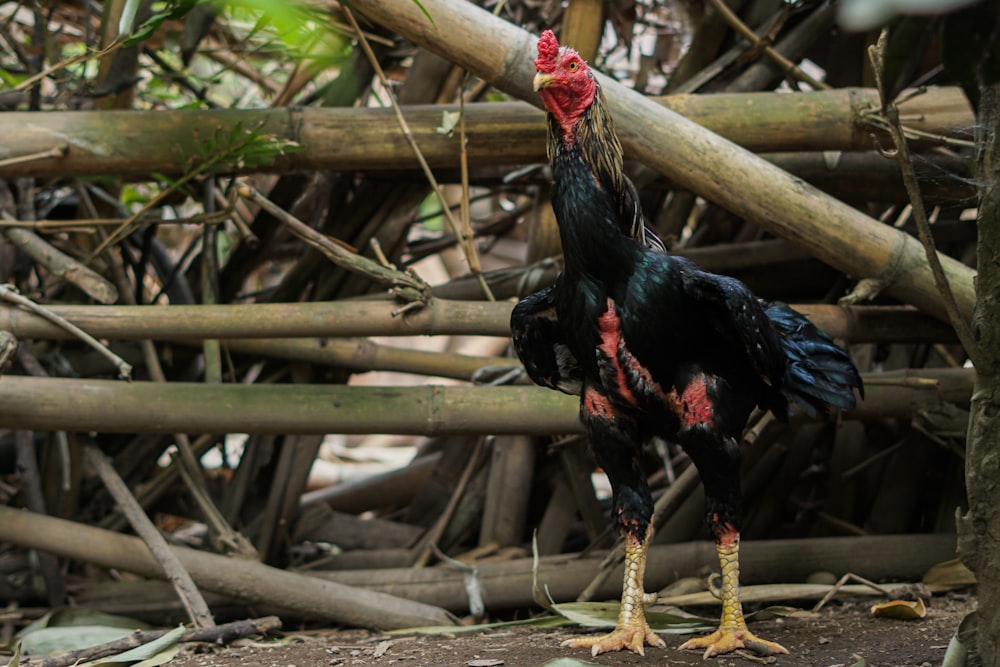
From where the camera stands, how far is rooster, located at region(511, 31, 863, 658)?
2.81 metres

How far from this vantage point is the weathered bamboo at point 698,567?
4.05 meters

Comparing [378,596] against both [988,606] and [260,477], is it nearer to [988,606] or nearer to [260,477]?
[260,477]

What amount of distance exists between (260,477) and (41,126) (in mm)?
2071

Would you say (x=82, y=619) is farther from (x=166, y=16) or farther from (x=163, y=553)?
(x=166, y=16)

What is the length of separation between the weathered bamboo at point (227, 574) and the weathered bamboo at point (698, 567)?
28 centimetres

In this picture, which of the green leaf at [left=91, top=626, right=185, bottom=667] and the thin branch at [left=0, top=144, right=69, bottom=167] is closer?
the green leaf at [left=91, top=626, right=185, bottom=667]

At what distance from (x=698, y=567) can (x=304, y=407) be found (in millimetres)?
1735

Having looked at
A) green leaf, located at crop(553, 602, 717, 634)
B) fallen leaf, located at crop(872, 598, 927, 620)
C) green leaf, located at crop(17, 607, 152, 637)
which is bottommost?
green leaf, located at crop(17, 607, 152, 637)

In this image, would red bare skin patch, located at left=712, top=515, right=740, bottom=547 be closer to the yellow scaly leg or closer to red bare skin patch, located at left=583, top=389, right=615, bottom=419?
the yellow scaly leg

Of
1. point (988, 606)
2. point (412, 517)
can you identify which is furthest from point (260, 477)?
point (988, 606)

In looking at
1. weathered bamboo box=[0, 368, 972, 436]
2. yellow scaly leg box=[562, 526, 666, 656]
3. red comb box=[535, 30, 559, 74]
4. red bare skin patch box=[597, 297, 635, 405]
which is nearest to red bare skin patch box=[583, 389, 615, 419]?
red bare skin patch box=[597, 297, 635, 405]

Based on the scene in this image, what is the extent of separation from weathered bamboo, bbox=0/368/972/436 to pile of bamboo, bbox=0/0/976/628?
0.01m

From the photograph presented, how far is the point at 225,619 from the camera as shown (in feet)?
14.0

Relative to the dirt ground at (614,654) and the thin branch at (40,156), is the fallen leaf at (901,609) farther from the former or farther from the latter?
the thin branch at (40,156)
